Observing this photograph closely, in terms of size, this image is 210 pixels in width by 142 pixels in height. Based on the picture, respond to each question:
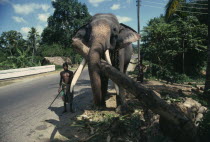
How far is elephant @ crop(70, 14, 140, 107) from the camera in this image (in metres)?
2.98

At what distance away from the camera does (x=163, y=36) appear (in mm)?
15164

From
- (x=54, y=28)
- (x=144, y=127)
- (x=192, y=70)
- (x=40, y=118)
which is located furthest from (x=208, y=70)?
(x=54, y=28)

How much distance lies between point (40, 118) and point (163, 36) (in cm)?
1303

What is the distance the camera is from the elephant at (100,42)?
2979 millimetres

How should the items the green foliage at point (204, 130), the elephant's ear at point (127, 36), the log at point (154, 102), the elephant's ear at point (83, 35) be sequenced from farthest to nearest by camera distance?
the elephant's ear at point (127, 36) → the elephant's ear at point (83, 35) → the green foliage at point (204, 130) → the log at point (154, 102)

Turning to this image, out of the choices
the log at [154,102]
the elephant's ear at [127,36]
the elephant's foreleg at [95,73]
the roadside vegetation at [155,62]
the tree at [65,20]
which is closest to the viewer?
the log at [154,102]

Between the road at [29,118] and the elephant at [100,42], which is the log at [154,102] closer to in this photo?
the elephant at [100,42]

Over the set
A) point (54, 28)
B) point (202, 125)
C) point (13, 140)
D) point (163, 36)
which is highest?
point (54, 28)

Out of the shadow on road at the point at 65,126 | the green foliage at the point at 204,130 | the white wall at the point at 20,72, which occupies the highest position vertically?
the white wall at the point at 20,72

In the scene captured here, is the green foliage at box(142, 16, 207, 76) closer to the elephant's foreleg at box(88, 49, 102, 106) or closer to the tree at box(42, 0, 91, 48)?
the elephant's foreleg at box(88, 49, 102, 106)

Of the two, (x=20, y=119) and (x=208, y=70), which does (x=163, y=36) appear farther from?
(x=20, y=119)

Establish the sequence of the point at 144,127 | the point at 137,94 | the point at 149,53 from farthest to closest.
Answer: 1. the point at 149,53
2. the point at 144,127
3. the point at 137,94

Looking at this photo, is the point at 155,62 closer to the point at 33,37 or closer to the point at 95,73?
the point at 95,73

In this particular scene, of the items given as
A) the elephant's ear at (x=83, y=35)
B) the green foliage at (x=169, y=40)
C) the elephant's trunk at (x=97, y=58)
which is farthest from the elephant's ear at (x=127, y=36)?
the green foliage at (x=169, y=40)
